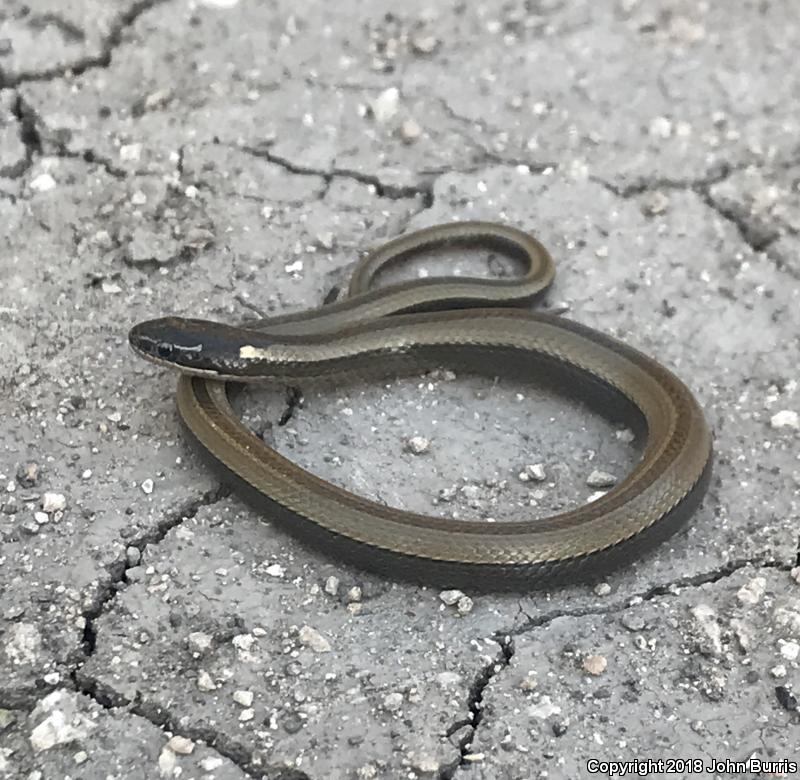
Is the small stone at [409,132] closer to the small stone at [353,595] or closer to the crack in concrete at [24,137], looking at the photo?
the crack in concrete at [24,137]

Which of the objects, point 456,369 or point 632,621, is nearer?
point 632,621

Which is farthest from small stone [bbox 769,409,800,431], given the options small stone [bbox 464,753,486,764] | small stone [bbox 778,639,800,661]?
small stone [bbox 464,753,486,764]

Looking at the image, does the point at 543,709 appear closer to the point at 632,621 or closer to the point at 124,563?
the point at 632,621

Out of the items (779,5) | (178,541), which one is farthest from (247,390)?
(779,5)

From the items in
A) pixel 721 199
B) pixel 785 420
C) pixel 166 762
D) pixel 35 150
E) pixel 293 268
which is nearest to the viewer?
pixel 166 762

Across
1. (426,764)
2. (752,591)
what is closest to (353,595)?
(426,764)

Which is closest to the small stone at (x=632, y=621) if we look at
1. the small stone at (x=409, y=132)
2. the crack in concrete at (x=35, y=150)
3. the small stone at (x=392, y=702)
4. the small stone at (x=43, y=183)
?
the small stone at (x=392, y=702)
